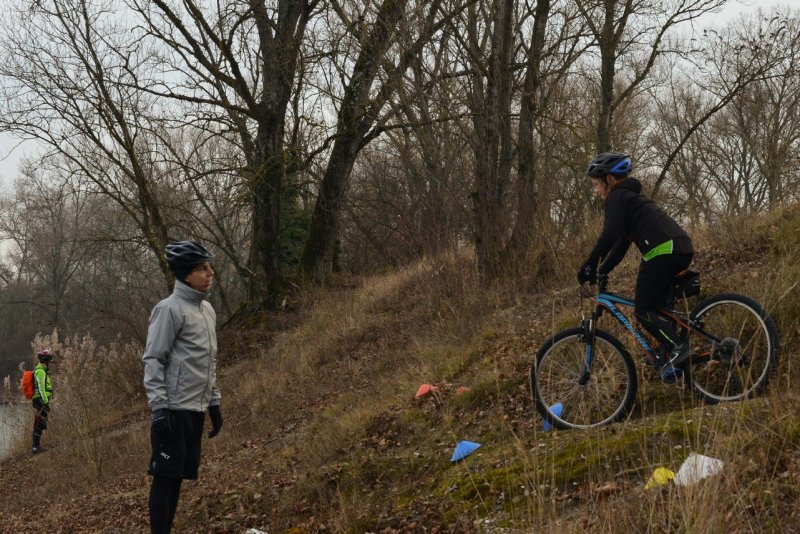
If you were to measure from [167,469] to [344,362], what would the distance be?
24.5ft

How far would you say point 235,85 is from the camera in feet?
63.0

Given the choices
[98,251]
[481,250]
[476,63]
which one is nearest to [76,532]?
[481,250]

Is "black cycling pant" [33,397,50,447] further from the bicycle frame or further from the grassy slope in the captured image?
the bicycle frame

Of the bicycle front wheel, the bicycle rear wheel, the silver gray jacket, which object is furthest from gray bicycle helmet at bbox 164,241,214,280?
the bicycle rear wheel

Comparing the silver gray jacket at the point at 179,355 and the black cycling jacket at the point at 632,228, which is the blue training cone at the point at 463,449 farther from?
the silver gray jacket at the point at 179,355

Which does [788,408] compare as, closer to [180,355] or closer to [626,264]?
[180,355]

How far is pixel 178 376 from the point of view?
5379 mm

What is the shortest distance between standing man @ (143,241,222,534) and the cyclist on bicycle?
2733 millimetres

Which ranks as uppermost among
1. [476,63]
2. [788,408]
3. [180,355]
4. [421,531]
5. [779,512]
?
[476,63]

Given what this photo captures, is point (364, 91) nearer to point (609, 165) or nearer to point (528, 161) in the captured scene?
point (528, 161)

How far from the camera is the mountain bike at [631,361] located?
17.9 feet

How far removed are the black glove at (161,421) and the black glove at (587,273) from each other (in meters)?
3.00

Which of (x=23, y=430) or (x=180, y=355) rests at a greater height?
(x=180, y=355)

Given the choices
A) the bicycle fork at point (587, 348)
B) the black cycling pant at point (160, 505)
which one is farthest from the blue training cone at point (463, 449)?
the black cycling pant at point (160, 505)
